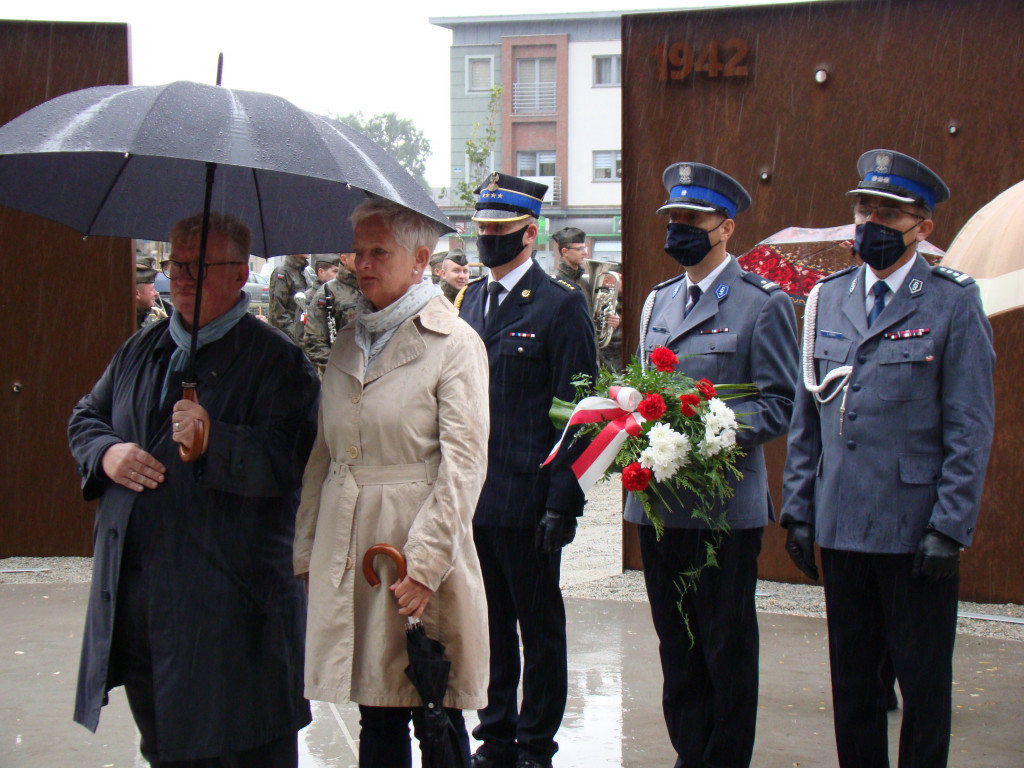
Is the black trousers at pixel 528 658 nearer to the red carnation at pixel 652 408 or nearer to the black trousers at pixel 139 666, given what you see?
the red carnation at pixel 652 408

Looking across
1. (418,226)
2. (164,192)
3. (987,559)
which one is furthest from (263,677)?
(987,559)

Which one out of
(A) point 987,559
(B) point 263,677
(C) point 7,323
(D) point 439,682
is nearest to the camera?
(D) point 439,682

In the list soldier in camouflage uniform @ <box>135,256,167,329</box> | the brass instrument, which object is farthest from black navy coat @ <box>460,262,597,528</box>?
the brass instrument

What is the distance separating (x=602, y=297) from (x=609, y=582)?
6.42 m

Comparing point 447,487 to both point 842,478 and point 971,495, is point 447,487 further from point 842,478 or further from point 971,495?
point 971,495

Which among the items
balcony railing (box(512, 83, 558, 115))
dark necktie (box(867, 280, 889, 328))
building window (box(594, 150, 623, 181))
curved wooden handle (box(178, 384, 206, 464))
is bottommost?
curved wooden handle (box(178, 384, 206, 464))

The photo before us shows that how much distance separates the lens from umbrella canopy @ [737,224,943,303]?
636 centimetres

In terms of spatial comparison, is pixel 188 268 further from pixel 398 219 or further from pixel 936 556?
pixel 936 556

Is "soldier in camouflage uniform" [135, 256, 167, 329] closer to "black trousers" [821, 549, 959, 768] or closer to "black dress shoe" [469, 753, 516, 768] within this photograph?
"black dress shoe" [469, 753, 516, 768]

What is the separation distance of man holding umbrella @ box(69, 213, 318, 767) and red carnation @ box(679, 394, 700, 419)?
47.6 inches

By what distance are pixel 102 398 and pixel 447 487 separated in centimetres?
125

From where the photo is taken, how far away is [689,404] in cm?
362

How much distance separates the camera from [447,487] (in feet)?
10.1

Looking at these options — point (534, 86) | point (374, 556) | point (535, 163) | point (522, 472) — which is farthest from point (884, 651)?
point (534, 86)
